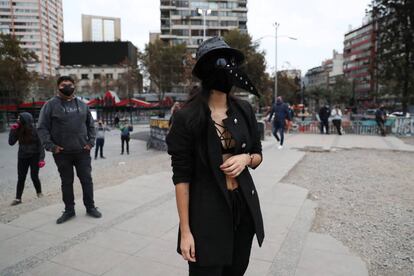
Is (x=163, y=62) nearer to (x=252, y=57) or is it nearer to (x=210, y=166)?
(x=252, y=57)

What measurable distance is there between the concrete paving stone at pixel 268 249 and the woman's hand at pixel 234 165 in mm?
2021

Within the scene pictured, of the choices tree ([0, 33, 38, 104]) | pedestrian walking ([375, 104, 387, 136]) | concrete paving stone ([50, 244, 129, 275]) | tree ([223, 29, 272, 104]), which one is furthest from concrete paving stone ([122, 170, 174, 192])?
tree ([223, 29, 272, 104])

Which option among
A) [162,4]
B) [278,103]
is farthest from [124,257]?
[162,4]

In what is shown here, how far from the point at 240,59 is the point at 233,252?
115 centimetres

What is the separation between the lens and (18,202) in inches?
236

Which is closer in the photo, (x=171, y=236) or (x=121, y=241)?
(x=121, y=241)

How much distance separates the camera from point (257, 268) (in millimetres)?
3295

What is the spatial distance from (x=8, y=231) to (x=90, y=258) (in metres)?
1.55

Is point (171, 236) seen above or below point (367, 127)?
below

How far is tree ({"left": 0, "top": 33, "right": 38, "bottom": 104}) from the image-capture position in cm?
2956

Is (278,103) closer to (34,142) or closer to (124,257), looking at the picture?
(34,142)

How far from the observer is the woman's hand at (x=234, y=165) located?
5.81 ft

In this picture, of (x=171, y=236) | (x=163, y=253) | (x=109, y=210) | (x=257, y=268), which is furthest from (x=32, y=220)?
(x=257, y=268)

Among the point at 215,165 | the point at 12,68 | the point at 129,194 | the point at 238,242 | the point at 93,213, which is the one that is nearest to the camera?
the point at 215,165
